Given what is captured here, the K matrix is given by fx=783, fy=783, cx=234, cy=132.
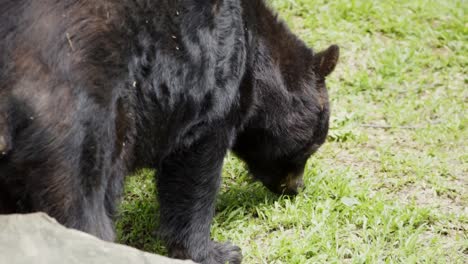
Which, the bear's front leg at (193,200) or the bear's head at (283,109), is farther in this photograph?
the bear's head at (283,109)

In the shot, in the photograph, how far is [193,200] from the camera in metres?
4.99

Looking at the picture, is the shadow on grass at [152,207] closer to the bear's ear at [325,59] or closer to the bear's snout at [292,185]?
the bear's snout at [292,185]

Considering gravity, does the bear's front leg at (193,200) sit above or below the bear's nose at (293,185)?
above

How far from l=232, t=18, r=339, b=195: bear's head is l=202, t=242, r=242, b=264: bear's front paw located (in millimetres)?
817

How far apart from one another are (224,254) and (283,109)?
3.57 ft

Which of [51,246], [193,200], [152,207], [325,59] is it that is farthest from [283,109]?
[51,246]

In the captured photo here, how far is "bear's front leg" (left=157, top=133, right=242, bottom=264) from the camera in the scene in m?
4.84

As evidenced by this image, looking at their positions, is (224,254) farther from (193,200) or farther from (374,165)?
(374,165)

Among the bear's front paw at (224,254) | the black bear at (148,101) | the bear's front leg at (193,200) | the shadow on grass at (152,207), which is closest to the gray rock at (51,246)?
the black bear at (148,101)

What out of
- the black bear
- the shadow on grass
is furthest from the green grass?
the black bear

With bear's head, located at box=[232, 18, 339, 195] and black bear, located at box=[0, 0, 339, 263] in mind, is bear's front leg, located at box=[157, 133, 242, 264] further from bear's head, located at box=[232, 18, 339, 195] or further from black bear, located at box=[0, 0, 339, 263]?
bear's head, located at box=[232, 18, 339, 195]

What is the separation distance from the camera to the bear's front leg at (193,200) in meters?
4.84

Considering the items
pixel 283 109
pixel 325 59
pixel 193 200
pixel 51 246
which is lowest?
pixel 193 200

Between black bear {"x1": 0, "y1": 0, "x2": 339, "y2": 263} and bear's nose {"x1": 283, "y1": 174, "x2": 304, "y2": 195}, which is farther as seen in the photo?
bear's nose {"x1": 283, "y1": 174, "x2": 304, "y2": 195}
